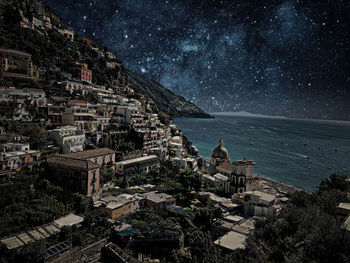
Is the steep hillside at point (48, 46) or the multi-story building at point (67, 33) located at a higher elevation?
the multi-story building at point (67, 33)

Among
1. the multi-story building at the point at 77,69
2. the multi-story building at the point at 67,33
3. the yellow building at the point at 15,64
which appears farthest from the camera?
the multi-story building at the point at 67,33

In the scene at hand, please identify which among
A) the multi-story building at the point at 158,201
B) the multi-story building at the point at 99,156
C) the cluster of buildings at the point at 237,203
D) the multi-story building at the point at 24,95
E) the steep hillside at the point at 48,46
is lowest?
the cluster of buildings at the point at 237,203

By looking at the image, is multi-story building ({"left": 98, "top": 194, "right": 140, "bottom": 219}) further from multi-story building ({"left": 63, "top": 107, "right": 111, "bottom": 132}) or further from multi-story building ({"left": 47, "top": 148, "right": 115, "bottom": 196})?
multi-story building ({"left": 63, "top": 107, "right": 111, "bottom": 132})

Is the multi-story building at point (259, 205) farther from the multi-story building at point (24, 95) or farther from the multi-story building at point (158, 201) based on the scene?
the multi-story building at point (24, 95)

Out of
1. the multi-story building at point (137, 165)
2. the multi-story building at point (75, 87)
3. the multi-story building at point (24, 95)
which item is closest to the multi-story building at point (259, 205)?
the multi-story building at point (137, 165)

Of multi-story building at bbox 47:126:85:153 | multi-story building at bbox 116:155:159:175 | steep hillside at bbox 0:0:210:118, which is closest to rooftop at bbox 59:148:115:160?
multi-story building at bbox 47:126:85:153

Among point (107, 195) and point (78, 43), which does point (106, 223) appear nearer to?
point (107, 195)

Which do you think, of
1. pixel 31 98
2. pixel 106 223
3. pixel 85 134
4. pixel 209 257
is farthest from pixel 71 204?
pixel 31 98
